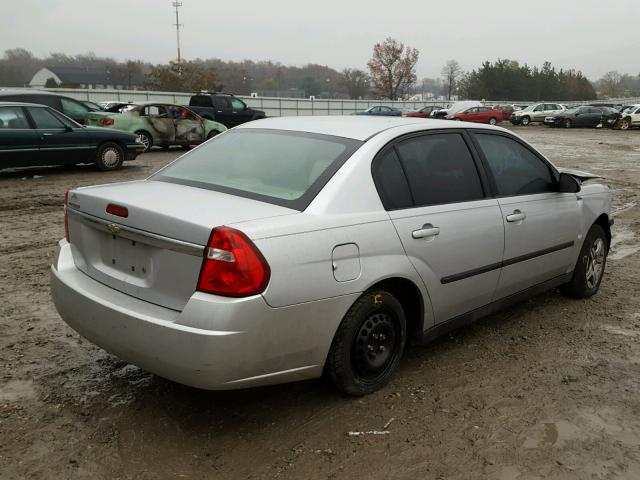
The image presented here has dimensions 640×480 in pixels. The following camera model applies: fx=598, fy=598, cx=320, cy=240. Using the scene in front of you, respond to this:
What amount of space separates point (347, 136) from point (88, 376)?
6.96 ft

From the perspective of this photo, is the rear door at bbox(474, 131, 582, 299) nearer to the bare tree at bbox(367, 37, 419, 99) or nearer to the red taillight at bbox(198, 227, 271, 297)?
the red taillight at bbox(198, 227, 271, 297)

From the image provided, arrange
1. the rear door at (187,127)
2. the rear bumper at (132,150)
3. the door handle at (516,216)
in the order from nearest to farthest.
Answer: the door handle at (516,216)
the rear bumper at (132,150)
the rear door at (187,127)

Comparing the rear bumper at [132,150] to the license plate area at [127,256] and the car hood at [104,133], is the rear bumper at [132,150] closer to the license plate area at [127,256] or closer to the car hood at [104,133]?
the car hood at [104,133]

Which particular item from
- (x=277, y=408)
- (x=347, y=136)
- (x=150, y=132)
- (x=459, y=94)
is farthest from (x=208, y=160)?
(x=459, y=94)

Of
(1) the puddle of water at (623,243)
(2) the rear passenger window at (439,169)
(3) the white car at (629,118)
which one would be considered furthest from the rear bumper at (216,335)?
(3) the white car at (629,118)

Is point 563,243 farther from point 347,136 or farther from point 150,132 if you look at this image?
point 150,132

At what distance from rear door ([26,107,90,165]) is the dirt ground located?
7.56 metres

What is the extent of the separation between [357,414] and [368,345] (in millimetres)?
370

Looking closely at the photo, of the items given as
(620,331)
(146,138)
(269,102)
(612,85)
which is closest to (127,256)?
(620,331)

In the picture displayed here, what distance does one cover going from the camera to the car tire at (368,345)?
10.2 feet

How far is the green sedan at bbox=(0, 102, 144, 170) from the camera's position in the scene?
11.0 m

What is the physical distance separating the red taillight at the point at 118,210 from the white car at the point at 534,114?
4353cm

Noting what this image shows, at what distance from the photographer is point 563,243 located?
15.1 feet

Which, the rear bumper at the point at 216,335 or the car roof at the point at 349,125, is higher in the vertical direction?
the car roof at the point at 349,125
